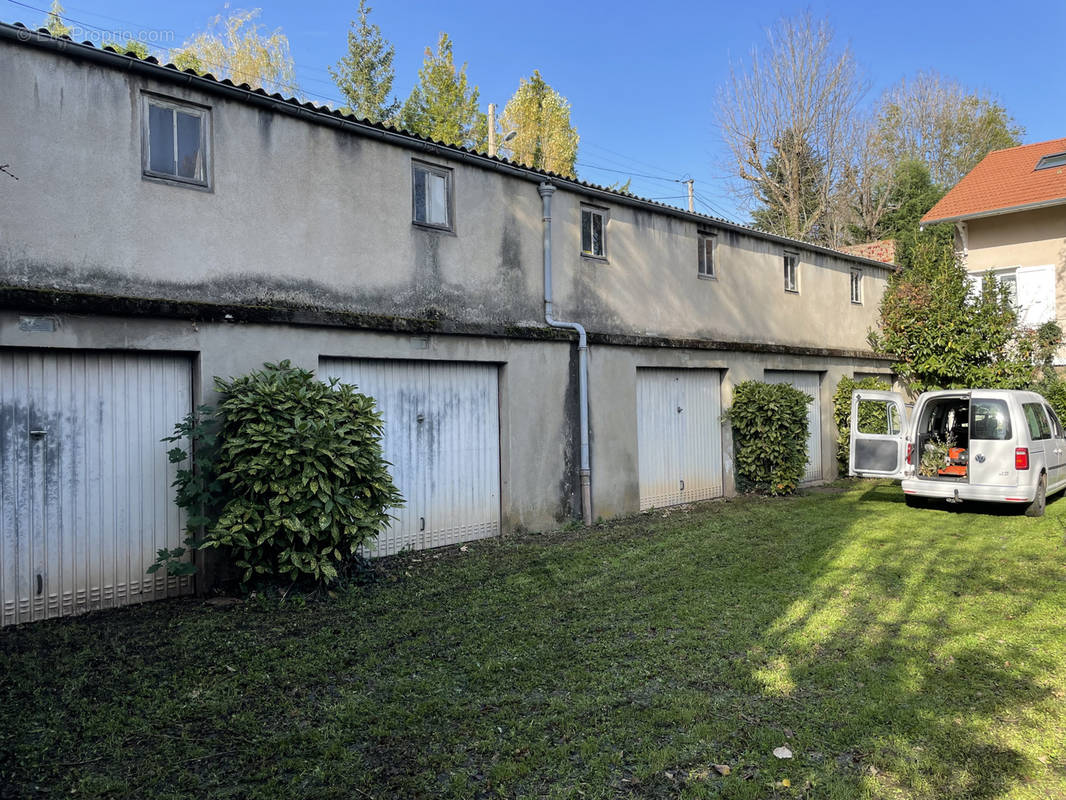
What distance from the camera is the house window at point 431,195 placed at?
349 inches

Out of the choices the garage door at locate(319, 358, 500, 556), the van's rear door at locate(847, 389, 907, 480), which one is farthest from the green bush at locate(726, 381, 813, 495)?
the garage door at locate(319, 358, 500, 556)

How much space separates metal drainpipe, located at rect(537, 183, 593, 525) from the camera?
10328 millimetres

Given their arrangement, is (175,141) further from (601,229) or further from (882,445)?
(882,445)

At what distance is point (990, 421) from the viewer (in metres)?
10.3

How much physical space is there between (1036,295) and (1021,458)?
8.76 meters

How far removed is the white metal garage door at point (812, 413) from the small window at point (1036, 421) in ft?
13.9

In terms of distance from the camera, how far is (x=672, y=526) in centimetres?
1022

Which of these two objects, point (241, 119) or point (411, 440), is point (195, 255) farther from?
point (411, 440)

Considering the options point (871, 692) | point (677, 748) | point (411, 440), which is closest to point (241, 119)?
point (411, 440)

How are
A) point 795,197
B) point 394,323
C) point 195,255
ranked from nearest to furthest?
1. point 195,255
2. point 394,323
3. point 795,197

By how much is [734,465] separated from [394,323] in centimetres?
768

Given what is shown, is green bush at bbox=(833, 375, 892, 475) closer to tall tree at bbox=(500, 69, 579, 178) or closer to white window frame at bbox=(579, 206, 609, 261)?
white window frame at bbox=(579, 206, 609, 261)

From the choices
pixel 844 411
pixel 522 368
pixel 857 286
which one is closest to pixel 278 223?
pixel 522 368

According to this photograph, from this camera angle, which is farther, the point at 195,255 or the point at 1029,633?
the point at 195,255
